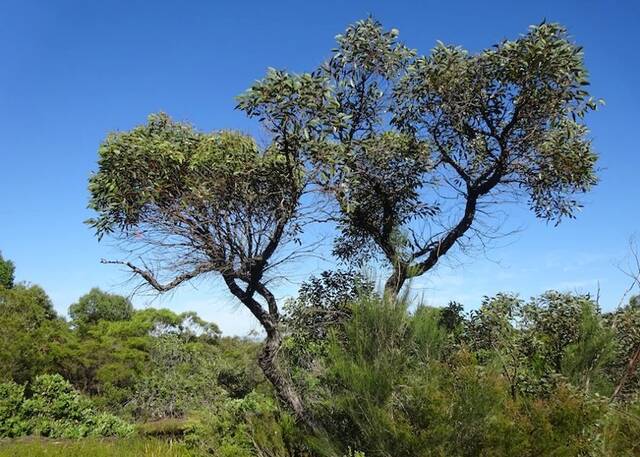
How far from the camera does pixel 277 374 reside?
6887 mm

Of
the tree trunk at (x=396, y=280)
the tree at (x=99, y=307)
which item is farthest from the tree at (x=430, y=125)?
the tree at (x=99, y=307)

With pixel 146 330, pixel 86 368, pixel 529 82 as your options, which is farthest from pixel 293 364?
pixel 146 330

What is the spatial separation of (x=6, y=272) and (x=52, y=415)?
23.1 meters

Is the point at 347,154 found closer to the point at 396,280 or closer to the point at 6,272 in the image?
the point at 396,280

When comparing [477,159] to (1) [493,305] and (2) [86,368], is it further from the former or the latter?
(2) [86,368]

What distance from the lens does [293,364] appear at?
24.5ft

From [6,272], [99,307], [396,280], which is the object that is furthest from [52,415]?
[6,272]

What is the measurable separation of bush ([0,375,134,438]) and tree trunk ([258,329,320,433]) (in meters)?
4.45

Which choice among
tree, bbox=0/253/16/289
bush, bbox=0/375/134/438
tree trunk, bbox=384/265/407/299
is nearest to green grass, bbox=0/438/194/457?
bush, bbox=0/375/134/438

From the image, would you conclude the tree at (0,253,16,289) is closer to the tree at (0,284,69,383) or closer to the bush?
the tree at (0,284,69,383)

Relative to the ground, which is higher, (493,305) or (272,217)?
(272,217)

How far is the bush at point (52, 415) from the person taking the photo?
10203mm

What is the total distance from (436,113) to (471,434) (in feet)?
13.6

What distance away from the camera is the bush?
10203 millimetres
